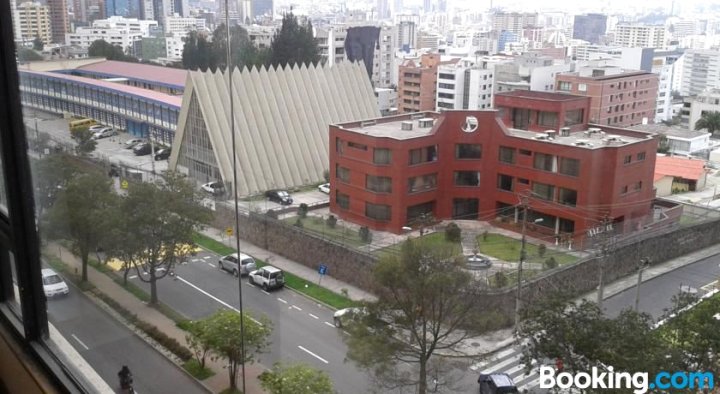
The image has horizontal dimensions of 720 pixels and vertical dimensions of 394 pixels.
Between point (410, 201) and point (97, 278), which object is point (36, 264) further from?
point (410, 201)

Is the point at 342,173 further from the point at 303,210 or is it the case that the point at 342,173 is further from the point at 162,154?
the point at 162,154

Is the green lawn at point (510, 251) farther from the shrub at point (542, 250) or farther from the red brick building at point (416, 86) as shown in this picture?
the red brick building at point (416, 86)

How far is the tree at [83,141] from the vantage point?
3.77 feet

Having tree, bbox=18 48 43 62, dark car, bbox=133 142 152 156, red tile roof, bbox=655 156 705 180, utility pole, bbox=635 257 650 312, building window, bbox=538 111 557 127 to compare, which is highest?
tree, bbox=18 48 43 62

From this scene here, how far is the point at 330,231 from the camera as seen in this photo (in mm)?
4805

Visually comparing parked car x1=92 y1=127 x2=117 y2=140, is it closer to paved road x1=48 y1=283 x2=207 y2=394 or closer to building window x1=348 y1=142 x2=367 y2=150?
paved road x1=48 y1=283 x2=207 y2=394

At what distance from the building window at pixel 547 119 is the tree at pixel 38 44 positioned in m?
5.52

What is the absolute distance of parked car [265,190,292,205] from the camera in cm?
567

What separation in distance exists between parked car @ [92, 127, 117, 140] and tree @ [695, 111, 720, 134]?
7259mm

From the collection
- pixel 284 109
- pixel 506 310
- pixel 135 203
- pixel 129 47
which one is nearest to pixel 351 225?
pixel 284 109

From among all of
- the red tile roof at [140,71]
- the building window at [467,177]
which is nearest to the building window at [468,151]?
the building window at [467,177]

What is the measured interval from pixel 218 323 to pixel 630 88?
789 cm

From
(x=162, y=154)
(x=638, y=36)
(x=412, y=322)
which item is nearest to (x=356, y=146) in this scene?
(x=412, y=322)

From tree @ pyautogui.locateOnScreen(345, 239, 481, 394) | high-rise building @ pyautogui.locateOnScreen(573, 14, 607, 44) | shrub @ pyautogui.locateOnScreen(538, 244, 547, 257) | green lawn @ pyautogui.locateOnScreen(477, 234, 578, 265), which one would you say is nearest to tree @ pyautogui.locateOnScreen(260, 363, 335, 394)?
tree @ pyautogui.locateOnScreen(345, 239, 481, 394)
